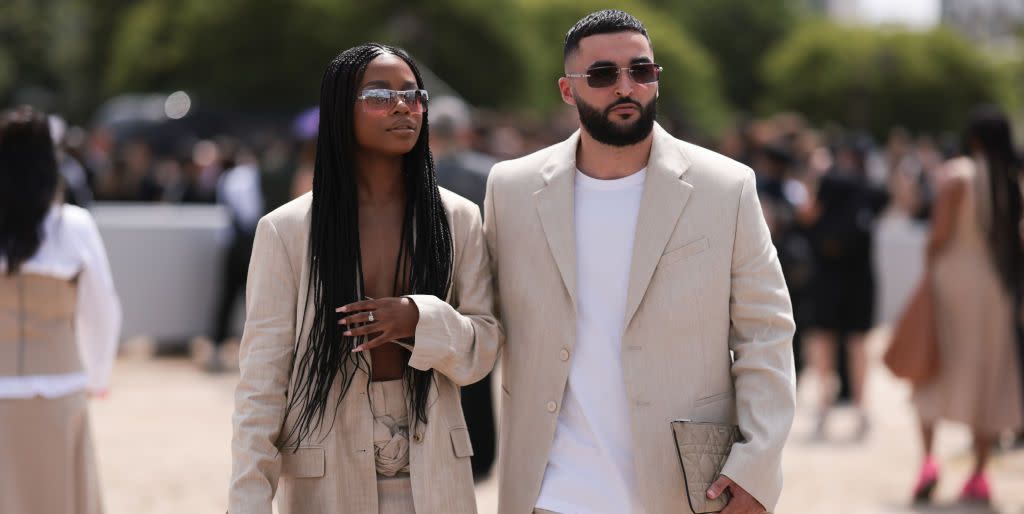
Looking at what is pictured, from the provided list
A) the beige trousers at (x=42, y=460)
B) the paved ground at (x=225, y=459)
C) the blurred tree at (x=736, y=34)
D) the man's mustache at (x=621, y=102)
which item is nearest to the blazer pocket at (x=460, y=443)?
the man's mustache at (x=621, y=102)

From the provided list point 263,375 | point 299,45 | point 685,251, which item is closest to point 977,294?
point 685,251

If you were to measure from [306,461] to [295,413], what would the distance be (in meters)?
0.13

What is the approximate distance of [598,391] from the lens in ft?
12.6

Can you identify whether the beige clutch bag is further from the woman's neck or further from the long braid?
the woman's neck

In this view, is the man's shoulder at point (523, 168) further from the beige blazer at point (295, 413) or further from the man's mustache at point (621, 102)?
the beige blazer at point (295, 413)

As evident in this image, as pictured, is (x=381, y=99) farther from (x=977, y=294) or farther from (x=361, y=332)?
(x=977, y=294)

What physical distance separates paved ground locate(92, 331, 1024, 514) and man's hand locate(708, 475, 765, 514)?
151 inches

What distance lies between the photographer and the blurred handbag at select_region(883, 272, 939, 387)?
7859 millimetres

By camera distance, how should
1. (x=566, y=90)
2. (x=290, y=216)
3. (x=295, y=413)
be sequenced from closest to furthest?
(x=295, y=413) < (x=290, y=216) < (x=566, y=90)

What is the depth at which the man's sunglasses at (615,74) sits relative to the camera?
12.5ft

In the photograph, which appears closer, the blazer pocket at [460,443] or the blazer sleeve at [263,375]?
the blazer sleeve at [263,375]

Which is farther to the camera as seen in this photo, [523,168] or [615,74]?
[523,168]

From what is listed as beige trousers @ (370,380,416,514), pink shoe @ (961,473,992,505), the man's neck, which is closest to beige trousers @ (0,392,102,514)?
beige trousers @ (370,380,416,514)

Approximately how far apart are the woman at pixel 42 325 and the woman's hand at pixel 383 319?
185cm
